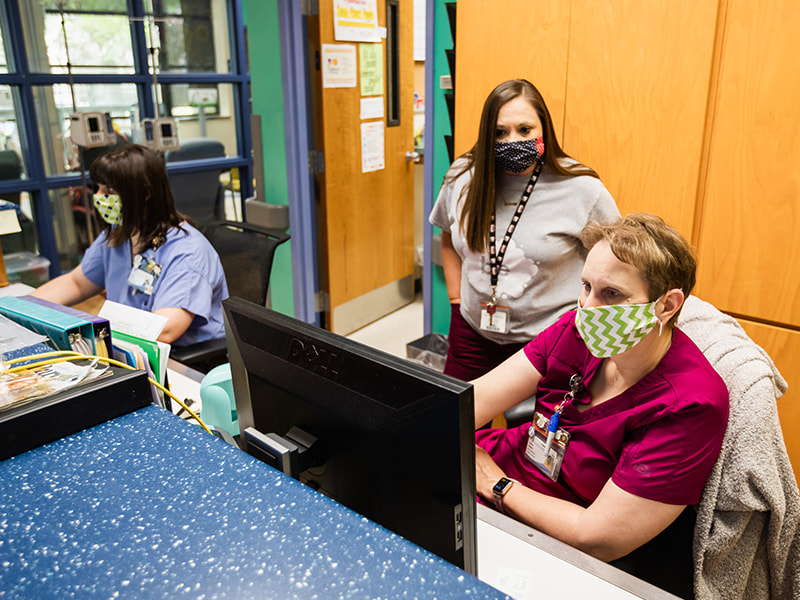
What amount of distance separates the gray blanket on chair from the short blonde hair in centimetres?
19

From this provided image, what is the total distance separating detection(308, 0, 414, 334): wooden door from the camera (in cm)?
357

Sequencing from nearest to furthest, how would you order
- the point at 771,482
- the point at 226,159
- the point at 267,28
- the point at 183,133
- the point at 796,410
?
1. the point at 771,482
2. the point at 796,410
3. the point at 267,28
4. the point at 226,159
5. the point at 183,133

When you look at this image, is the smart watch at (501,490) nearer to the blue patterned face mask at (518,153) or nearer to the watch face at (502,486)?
the watch face at (502,486)

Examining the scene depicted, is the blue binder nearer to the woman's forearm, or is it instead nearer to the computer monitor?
the computer monitor

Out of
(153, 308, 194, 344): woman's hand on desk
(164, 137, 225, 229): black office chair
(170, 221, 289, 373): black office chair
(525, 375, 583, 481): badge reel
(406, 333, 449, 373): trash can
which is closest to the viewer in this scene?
(525, 375, 583, 481): badge reel

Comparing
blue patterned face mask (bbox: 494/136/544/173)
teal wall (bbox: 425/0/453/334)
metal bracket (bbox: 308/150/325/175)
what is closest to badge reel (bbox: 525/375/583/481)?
blue patterned face mask (bbox: 494/136/544/173)

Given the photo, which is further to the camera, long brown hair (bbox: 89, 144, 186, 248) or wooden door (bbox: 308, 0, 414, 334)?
wooden door (bbox: 308, 0, 414, 334)

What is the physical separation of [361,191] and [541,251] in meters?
2.09

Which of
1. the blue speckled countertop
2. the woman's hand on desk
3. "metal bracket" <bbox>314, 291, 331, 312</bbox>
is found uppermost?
the blue speckled countertop

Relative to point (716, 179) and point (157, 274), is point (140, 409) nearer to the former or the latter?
point (157, 274)

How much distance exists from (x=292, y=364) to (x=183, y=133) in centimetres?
487

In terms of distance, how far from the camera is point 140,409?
1.04m

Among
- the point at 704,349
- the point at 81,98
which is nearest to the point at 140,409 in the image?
the point at 704,349

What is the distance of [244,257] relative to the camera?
93.7 inches
